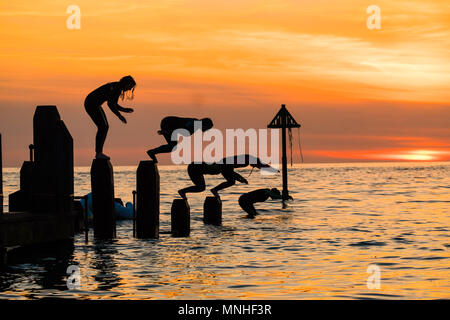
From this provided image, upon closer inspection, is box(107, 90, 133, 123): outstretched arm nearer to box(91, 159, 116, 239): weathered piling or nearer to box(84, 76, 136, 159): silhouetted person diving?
box(84, 76, 136, 159): silhouetted person diving

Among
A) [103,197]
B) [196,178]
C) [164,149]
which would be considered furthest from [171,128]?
[103,197]

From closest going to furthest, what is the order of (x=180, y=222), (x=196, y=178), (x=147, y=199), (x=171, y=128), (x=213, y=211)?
(x=147, y=199), (x=171, y=128), (x=180, y=222), (x=196, y=178), (x=213, y=211)

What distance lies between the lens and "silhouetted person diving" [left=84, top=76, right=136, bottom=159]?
16.3 meters

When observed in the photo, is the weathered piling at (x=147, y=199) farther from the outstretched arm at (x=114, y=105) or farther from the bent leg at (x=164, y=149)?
the outstretched arm at (x=114, y=105)

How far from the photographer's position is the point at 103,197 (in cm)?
1634

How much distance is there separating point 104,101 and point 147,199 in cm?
245

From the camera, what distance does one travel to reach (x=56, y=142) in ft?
47.3

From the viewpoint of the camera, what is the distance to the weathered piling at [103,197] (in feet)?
53.0

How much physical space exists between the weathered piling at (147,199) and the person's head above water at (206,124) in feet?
7.86

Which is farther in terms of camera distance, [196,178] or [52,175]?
[196,178]

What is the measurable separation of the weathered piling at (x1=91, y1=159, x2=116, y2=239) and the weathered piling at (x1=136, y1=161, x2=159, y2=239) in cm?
69

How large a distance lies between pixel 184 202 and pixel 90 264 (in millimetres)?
4936

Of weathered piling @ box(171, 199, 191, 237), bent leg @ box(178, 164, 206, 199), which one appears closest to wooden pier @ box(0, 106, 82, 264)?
weathered piling @ box(171, 199, 191, 237)

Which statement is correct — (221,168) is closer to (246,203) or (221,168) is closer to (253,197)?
(253,197)
